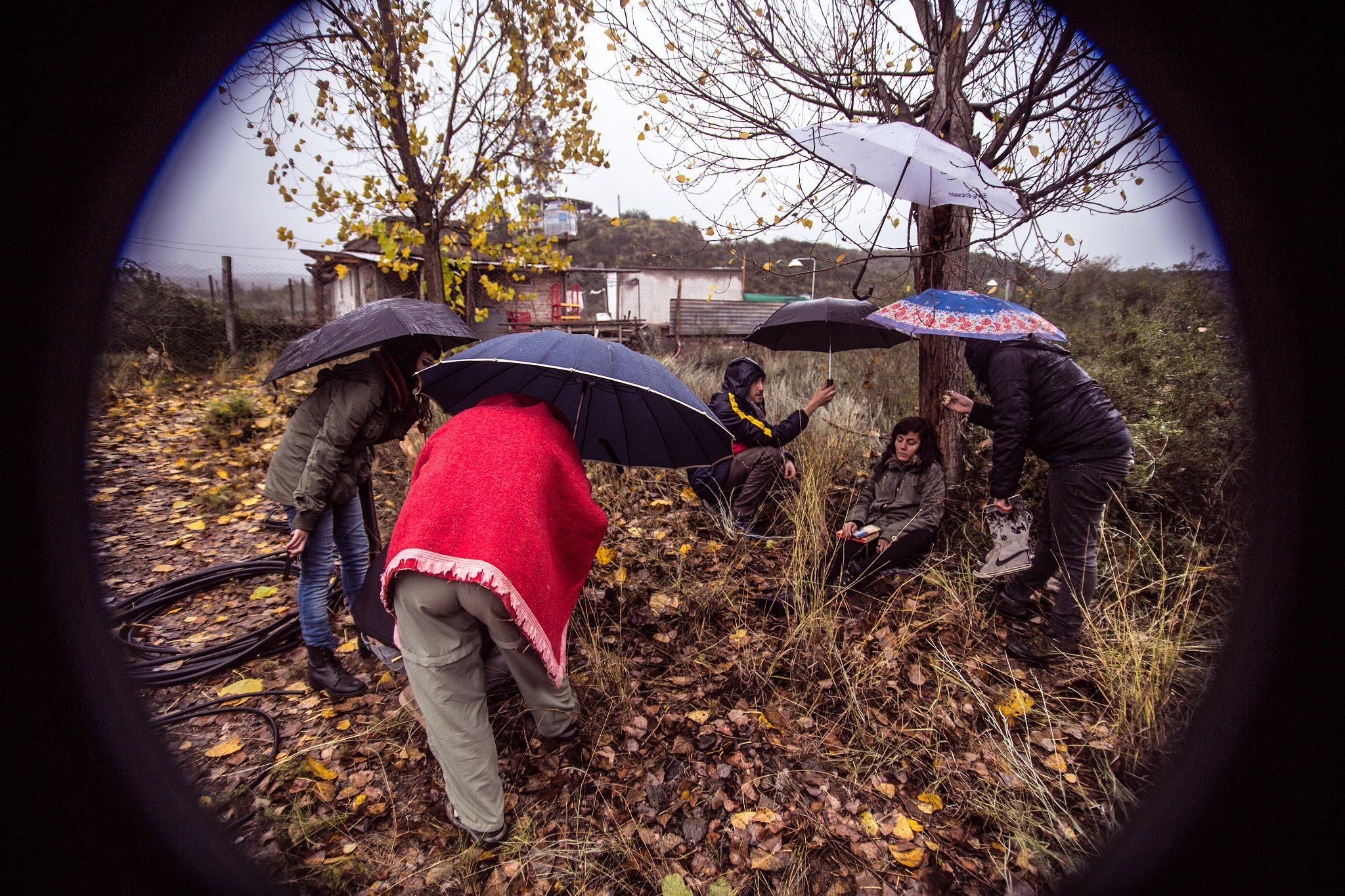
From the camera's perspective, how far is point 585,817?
198cm

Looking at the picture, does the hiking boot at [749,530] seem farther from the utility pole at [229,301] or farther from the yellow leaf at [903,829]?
the utility pole at [229,301]

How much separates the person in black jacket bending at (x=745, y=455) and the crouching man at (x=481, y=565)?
95.4 inches

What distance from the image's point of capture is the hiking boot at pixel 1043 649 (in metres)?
2.78

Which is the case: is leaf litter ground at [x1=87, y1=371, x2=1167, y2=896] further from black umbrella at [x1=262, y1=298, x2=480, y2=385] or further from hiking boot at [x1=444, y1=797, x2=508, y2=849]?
black umbrella at [x1=262, y1=298, x2=480, y2=385]

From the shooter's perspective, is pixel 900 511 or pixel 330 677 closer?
pixel 330 677

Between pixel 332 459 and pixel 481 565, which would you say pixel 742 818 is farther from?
pixel 332 459

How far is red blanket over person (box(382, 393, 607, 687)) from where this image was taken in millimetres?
1590

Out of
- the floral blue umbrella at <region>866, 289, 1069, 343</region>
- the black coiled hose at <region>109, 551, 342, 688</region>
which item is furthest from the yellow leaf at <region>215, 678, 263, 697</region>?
the floral blue umbrella at <region>866, 289, 1069, 343</region>

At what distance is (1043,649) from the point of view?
9.29 ft

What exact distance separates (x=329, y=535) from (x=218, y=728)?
106 centimetres

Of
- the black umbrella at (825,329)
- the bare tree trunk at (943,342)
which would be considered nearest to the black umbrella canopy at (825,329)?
the black umbrella at (825,329)

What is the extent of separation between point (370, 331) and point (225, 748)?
209 cm

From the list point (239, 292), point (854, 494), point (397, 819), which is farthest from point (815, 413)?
point (239, 292)

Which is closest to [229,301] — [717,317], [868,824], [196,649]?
[196,649]
